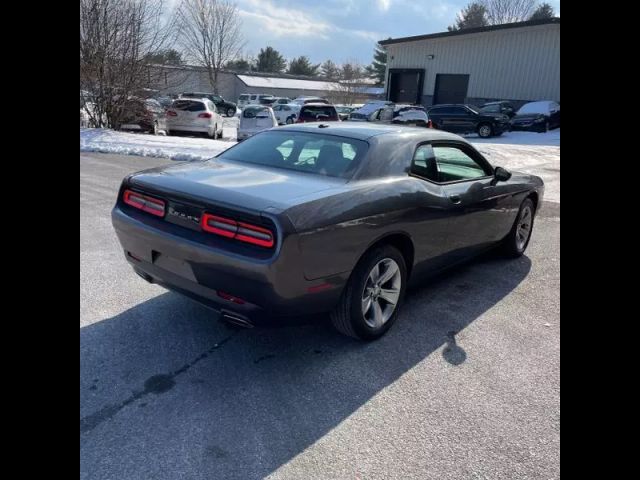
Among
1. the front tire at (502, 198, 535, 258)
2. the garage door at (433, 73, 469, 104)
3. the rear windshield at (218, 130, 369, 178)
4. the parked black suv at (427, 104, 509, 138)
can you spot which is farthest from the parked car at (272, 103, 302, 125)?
the rear windshield at (218, 130, 369, 178)

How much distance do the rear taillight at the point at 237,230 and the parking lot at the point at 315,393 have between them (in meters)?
0.87

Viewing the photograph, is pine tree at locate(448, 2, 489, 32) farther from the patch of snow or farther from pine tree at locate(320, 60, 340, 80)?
the patch of snow

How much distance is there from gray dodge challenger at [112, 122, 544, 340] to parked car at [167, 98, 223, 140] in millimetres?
13480

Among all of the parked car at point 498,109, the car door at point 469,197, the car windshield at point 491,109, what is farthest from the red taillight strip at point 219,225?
the car windshield at point 491,109

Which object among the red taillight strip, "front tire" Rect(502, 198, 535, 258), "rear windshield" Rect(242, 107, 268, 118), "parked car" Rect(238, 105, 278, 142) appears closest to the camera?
the red taillight strip

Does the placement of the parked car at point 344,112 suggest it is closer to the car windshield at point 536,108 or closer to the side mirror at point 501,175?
the car windshield at point 536,108

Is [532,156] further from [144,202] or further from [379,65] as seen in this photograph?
[379,65]

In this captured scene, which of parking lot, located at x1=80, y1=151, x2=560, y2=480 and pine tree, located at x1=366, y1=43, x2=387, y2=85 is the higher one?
pine tree, located at x1=366, y1=43, x2=387, y2=85

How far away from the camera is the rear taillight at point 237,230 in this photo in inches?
106

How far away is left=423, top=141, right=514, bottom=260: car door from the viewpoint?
4.04 m

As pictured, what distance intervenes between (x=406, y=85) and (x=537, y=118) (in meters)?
13.6
